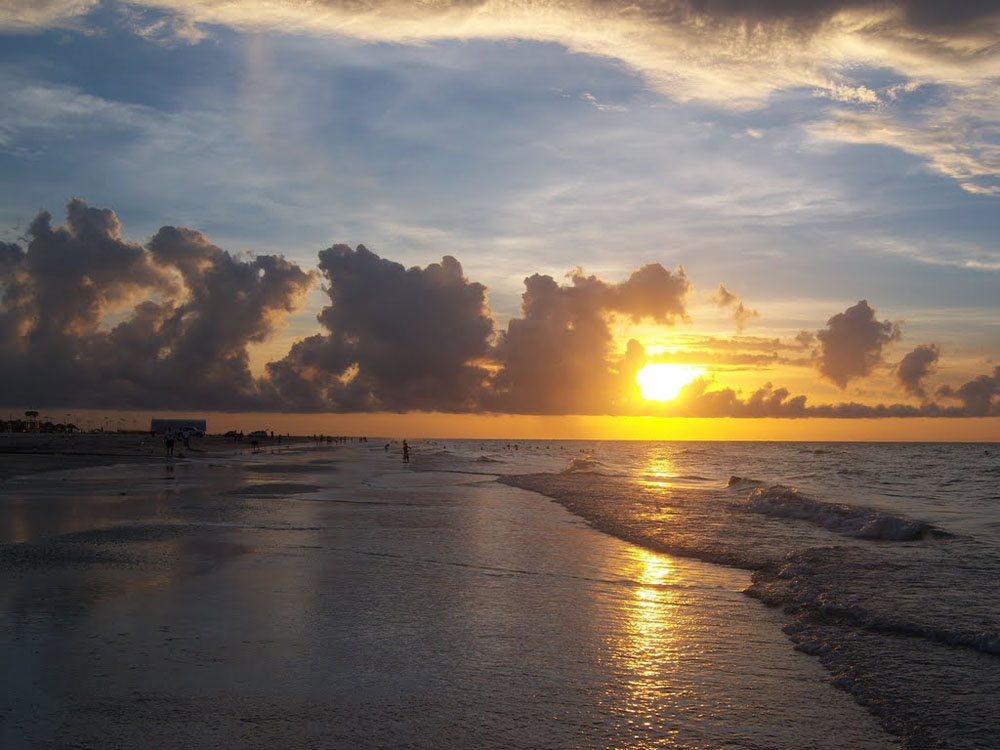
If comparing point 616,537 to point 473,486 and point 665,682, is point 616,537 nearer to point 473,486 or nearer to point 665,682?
point 665,682

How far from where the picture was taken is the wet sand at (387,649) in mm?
7012

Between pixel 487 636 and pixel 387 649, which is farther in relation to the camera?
pixel 487 636

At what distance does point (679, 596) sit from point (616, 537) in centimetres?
839

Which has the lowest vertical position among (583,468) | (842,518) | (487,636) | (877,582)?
(583,468)

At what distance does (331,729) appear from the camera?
691cm

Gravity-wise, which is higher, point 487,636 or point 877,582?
point 487,636

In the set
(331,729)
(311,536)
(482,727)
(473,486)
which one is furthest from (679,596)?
(473,486)

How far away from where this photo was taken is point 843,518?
84.9 ft

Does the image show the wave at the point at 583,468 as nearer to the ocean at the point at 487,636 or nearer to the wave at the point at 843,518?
the wave at the point at 843,518

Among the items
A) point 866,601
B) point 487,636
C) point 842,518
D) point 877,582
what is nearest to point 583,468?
point 842,518

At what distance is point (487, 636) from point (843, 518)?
19660 millimetres

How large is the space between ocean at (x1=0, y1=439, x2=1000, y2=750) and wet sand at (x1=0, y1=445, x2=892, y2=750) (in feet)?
0.13

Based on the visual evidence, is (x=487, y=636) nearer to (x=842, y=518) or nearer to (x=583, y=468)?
(x=842, y=518)

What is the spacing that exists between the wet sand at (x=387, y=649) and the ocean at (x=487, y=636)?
0.04 m
